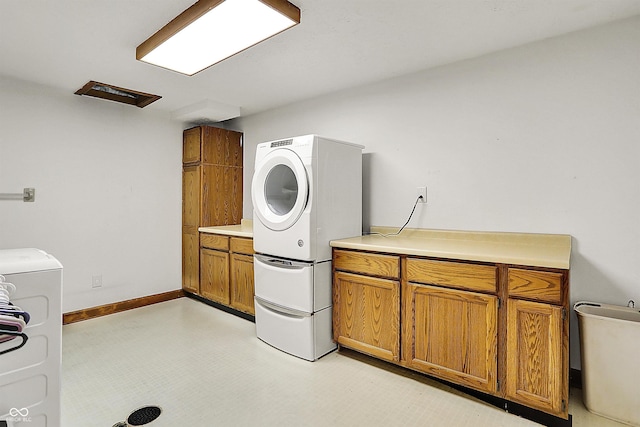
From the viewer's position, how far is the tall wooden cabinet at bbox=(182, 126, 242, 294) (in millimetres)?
3789

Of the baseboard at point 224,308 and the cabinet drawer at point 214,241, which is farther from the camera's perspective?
the cabinet drawer at point 214,241

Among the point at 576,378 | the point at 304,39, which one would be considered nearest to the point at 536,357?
the point at 576,378

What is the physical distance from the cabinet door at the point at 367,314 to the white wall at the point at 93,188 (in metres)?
2.39

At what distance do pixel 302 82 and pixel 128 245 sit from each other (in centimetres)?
249

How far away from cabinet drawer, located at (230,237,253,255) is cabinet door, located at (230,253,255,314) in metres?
0.05

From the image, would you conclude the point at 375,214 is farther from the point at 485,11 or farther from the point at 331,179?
the point at 485,11

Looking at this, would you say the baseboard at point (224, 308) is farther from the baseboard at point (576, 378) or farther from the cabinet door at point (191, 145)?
the baseboard at point (576, 378)

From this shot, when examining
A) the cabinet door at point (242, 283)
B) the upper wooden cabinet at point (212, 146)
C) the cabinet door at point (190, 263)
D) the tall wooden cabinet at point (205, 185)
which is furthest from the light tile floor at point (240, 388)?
the upper wooden cabinet at point (212, 146)

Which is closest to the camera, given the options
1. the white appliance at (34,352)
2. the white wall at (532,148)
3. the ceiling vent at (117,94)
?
the white appliance at (34,352)

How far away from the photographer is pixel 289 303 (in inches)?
99.5

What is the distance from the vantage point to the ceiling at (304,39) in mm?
1813

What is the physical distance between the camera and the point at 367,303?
7.64 feet

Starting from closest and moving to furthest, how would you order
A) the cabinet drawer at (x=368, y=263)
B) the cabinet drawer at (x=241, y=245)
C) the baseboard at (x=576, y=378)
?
1. the baseboard at (x=576, y=378)
2. the cabinet drawer at (x=368, y=263)
3. the cabinet drawer at (x=241, y=245)

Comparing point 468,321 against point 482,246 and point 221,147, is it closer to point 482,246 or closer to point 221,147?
point 482,246
